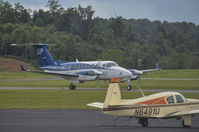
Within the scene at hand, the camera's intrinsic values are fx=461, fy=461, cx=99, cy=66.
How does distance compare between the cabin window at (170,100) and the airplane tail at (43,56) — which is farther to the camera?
the airplane tail at (43,56)

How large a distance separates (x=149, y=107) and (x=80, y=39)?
447 feet

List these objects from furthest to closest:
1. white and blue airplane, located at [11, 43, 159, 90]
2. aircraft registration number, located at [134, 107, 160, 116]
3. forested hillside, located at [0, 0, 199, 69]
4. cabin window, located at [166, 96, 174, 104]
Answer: forested hillside, located at [0, 0, 199, 69], white and blue airplane, located at [11, 43, 159, 90], cabin window, located at [166, 96, 174, 104], aircraft registration number, located at [134, 107, 160, 116]

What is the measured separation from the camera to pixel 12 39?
129625 millimetres

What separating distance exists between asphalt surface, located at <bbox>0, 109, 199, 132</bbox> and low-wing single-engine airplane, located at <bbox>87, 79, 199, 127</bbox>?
647mm

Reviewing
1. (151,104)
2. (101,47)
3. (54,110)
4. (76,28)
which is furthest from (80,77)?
Answer: (76,28)

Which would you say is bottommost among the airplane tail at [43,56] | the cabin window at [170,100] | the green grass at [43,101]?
the green grass at [43,101]

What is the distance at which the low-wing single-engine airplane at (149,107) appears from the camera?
2262 centimetres

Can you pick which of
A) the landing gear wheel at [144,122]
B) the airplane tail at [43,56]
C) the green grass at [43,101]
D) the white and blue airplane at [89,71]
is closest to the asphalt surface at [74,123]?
the landing gear wheel at [144,122]

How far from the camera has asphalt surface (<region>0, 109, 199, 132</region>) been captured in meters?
22.4

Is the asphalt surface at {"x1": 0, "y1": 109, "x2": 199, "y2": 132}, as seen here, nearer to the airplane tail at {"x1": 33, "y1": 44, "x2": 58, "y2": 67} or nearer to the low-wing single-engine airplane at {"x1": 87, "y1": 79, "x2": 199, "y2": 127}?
the low-wing single-engine airplane at {"x1": 87, "y1": 79, "x2": 199, "y2": 127}

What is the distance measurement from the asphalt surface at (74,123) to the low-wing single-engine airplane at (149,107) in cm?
65

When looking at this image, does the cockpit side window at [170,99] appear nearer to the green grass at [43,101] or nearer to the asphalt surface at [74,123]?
the asphalt surface at [74,123]

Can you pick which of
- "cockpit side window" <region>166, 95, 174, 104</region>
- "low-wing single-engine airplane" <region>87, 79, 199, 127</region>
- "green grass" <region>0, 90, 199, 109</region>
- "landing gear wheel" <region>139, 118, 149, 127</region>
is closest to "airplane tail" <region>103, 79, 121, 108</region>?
"low-wing single-engine airplane" <region>87, 79, 199, 127</region>

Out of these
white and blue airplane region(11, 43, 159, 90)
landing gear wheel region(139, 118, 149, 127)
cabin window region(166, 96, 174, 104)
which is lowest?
landing gear wheel region(139, 118, 149, 127)
